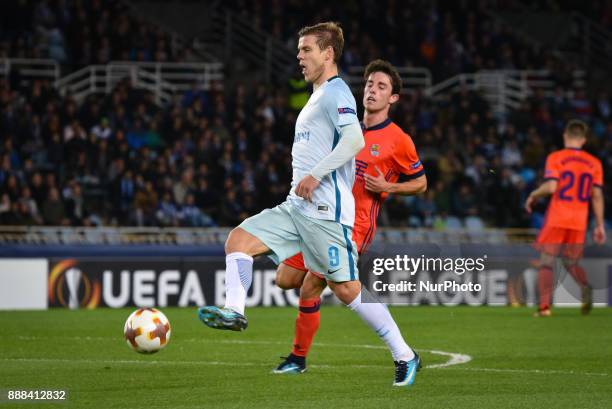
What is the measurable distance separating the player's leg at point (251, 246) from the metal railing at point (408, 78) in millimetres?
17843

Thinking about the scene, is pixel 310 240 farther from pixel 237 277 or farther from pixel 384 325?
pixel 384 325

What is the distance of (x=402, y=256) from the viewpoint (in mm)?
17984

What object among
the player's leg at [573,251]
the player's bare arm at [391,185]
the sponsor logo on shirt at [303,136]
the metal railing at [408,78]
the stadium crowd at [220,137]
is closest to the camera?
the sponsor logo on shirt at [303,136]

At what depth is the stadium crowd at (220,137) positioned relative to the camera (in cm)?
2089

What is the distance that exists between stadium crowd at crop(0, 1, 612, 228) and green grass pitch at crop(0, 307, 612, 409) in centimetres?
607

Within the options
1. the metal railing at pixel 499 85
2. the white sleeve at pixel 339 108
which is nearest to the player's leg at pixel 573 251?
the white sleeve at pixel 339 108

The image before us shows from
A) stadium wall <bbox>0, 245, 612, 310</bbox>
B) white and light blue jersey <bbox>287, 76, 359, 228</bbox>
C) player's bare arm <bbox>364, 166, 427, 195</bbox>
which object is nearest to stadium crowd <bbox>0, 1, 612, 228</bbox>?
stadium wall <bbox>0, 245, 612, 310</bbox>

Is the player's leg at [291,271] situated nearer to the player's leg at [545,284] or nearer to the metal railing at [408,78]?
the player's leg at [545,284]

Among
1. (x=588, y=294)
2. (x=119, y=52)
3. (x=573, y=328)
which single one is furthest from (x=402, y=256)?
(x=119, y=52)

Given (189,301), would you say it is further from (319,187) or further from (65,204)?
(319,187)

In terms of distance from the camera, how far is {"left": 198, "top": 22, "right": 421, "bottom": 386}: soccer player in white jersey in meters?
7.63

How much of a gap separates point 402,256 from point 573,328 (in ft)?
16.4

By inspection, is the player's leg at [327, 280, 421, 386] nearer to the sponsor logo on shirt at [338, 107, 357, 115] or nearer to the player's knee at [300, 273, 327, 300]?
the player's knee at [300, 273, 327, 300]

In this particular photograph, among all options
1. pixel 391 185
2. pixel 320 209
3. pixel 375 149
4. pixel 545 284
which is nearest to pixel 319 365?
pixel 391 185
